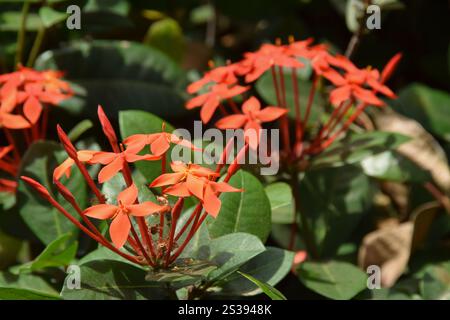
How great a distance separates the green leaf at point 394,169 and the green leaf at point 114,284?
2.04 ft

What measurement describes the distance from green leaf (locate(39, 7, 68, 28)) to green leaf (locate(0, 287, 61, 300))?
1.88ft

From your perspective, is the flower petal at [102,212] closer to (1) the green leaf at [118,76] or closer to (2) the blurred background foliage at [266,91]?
(2) the blurred background foliage at [266,91]

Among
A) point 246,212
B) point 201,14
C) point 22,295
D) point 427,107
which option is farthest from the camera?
point 201,14

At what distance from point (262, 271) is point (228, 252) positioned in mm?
77

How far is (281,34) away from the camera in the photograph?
1927 millimetres

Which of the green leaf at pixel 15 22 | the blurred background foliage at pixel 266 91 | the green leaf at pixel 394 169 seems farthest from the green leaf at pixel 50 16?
the green leaf at pixel 394 169

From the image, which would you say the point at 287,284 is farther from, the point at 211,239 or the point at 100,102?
the point at 100,102

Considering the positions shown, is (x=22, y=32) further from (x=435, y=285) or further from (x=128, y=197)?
(x=435, y=285)

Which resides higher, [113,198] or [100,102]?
[100,102]

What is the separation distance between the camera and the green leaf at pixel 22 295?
3.43ft

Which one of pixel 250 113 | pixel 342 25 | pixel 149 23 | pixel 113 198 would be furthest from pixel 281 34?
pixel 113 198

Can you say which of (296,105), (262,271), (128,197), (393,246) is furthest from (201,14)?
(128,197)

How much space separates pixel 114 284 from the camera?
1.07 meters
